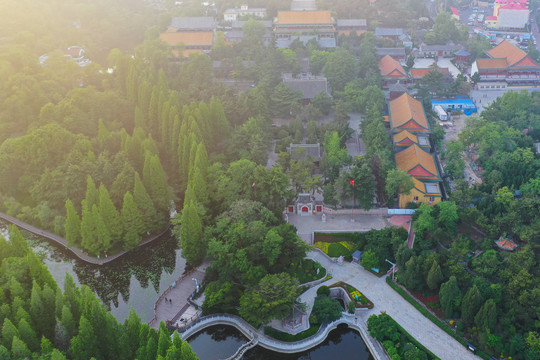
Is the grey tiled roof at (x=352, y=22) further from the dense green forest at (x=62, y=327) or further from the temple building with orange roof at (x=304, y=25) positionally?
the dense green forest at (x=62, y=327)

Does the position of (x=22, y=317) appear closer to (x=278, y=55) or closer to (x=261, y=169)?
(x=261, y=169)

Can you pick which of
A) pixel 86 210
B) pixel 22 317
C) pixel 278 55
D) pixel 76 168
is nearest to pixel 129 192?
pixel 86 210

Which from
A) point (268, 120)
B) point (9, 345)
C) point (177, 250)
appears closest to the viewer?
point (9, 345)

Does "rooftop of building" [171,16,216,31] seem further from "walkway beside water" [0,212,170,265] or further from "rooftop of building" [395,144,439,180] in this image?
"walkway beside water" [0,212,170,265]

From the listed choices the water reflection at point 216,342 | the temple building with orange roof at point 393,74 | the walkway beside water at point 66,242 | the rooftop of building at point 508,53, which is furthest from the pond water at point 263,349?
the rooftop of building at point 508,53

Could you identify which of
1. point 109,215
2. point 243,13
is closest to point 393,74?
point 243,13

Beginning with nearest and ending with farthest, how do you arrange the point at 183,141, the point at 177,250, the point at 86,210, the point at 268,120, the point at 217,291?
the point at 217,291 < the point at 86,210 < the point at 177,250 < the point at 183,141 < the point at 268,120

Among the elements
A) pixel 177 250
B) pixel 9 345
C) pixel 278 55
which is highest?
pixel 278 55
